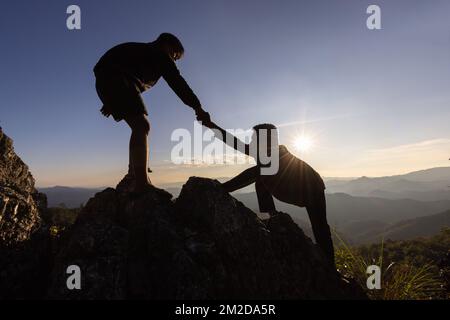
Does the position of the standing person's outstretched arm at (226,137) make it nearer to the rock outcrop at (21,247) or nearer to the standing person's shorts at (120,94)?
Answer: the standing person's shorts at (120,94)

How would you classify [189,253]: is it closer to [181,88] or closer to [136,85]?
[181,88]

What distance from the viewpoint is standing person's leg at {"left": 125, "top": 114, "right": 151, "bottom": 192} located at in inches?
189

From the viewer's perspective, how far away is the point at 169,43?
5.33 m

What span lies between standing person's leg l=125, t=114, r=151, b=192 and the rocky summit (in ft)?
1.09

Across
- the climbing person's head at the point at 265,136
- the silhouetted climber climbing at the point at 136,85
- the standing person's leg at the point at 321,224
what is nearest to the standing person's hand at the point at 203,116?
the silhouetted climber climbing at the point at 136,85

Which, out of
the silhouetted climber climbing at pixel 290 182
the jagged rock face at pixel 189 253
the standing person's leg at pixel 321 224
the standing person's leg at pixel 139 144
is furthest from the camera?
the standing person's leg at pixel 321 224

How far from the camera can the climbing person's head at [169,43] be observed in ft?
17.5

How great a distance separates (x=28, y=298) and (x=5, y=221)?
1126 millimetres

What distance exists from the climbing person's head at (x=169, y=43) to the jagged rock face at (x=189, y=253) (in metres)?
2.26

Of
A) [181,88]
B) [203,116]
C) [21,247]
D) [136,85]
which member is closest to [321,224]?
[203,116]

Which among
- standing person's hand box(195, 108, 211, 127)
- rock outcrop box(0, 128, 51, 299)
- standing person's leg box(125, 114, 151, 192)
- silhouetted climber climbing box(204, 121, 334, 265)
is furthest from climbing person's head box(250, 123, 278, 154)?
rock outcrop box(0, 128, 51, 299)

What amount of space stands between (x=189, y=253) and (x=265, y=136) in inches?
95.8

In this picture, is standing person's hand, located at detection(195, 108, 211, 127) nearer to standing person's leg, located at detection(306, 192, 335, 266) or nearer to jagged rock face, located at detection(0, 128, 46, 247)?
standing person's leg, located at detection(306, 192, 335, 266)
